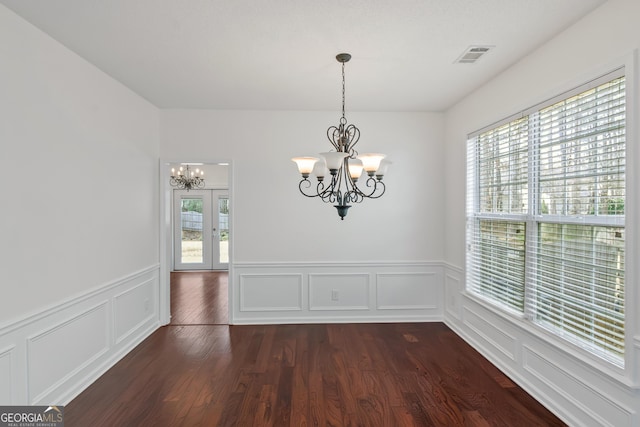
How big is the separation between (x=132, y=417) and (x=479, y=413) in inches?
98.8

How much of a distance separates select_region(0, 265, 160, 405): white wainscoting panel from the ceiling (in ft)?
6.58

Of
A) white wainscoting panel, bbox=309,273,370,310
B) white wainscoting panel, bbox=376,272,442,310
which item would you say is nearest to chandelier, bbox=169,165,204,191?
white wainscoting panel, bbox=309,273,370,310

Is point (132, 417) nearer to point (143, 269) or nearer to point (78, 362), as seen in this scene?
point (78, 362)

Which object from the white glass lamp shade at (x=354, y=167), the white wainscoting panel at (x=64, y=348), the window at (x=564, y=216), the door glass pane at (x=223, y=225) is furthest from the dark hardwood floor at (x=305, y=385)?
the door glass pane at (x=223, y=225)

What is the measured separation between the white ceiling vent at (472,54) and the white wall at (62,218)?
10.3ft

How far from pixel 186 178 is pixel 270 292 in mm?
4418

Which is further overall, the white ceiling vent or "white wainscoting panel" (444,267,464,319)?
"white wainscoting panel" (444,267,464,319)

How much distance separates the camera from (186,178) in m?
7.33

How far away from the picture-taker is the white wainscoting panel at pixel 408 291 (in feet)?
13.8

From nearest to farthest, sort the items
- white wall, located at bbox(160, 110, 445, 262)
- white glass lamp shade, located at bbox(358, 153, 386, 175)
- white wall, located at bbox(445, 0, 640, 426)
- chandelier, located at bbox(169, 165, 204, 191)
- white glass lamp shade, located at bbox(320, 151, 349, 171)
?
white wall, located at bbox(445, 0, 640, 426), white glass lamp shade, located at bbox(320, 151, 349, 171), white glass lamp shade, located at bbox(358, 153, 386, 175), white wall, located at bbox(160, 110, 445, 262), chandelier, located at bbox(169, 165, 204, 191)

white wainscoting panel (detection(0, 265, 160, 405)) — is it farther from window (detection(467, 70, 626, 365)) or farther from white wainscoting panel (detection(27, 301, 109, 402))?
window (detection(467, 70, 626, 365))

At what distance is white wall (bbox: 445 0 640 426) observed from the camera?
1.78m

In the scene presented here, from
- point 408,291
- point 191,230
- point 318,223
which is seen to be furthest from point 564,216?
point 191,230

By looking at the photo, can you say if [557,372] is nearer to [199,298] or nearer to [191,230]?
[199,298]
